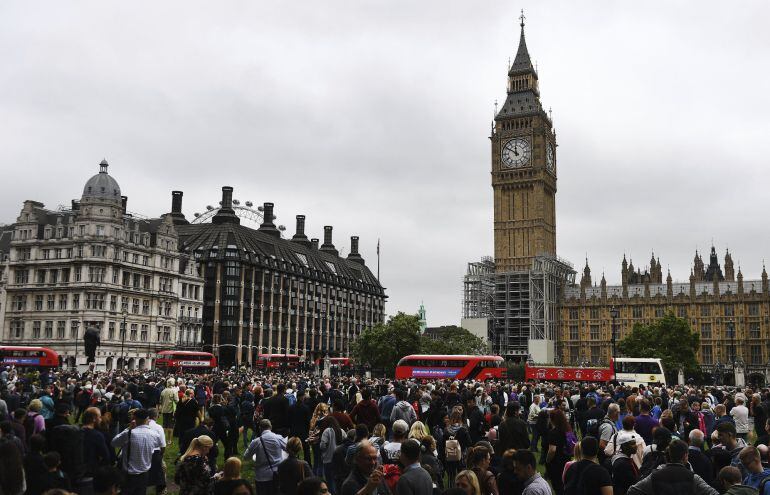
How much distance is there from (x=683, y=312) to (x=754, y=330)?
10.9 metres

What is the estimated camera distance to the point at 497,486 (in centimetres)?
1055

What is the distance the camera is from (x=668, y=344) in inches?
3652

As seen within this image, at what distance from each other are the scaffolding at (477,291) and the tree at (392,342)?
36.1m

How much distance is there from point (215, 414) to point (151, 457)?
14.9ft

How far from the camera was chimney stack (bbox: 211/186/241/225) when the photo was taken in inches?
4530

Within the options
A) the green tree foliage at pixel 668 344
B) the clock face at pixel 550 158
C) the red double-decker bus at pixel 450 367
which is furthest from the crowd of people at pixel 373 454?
the clock face at pixel 550 158

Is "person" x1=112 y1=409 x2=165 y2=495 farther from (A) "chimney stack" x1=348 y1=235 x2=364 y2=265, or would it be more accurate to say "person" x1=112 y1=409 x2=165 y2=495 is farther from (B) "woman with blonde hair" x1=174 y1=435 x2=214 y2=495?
(A) "chimney stack" x1=348 y1=235 x2=364 y2=265

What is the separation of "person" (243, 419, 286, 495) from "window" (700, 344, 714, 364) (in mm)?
117275

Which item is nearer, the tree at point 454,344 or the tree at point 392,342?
the tree at point 392,342

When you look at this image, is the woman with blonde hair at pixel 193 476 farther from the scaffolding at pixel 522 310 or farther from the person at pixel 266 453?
the scaffolding at pixel 522 310

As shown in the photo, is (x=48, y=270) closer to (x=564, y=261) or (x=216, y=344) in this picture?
(x=216, y=344)

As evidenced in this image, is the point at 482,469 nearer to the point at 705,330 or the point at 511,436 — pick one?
the point at 511,436

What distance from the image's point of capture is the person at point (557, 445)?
13.5 m

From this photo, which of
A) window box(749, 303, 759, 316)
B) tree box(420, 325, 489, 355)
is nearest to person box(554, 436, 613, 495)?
tree box(420, 325, 489, 355)
